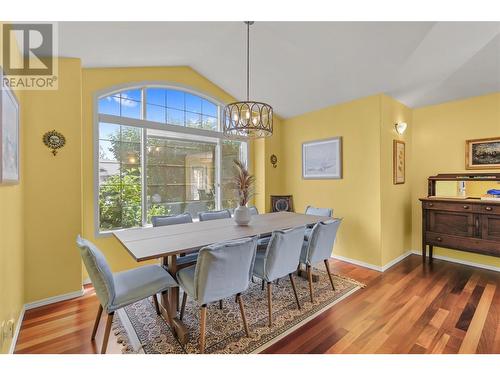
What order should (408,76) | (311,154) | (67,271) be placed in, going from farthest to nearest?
(311,154), (408,76), (67,271)

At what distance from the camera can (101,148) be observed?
10.5 ft

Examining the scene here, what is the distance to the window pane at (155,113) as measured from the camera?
3553 mm

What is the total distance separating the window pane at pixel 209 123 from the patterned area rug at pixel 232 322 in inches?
105

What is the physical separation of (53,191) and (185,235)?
4.95 ft

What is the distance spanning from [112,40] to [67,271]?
244 centimetres

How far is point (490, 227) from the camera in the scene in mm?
3068

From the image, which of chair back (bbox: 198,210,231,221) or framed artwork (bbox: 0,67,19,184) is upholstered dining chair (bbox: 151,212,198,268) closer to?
chair back (bbox: 198,210,231,221)

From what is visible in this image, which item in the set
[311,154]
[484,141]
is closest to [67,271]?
[311,154]

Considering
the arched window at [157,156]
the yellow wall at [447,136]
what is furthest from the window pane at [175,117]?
the yellow wall at [447,136]

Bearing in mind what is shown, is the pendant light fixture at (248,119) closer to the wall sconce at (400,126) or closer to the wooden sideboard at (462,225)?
the wall sconce at (400,126)

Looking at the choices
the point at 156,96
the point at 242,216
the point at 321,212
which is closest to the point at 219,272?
the point at 242,216

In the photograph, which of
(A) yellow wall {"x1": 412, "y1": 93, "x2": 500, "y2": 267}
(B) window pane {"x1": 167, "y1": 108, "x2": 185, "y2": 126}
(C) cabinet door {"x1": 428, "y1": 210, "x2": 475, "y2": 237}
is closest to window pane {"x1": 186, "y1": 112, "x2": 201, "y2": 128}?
(B) window pane {"x1": 167, "y1": 108, "x2": 185, "y2": 126}

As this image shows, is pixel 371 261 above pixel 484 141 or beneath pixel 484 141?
beneath
